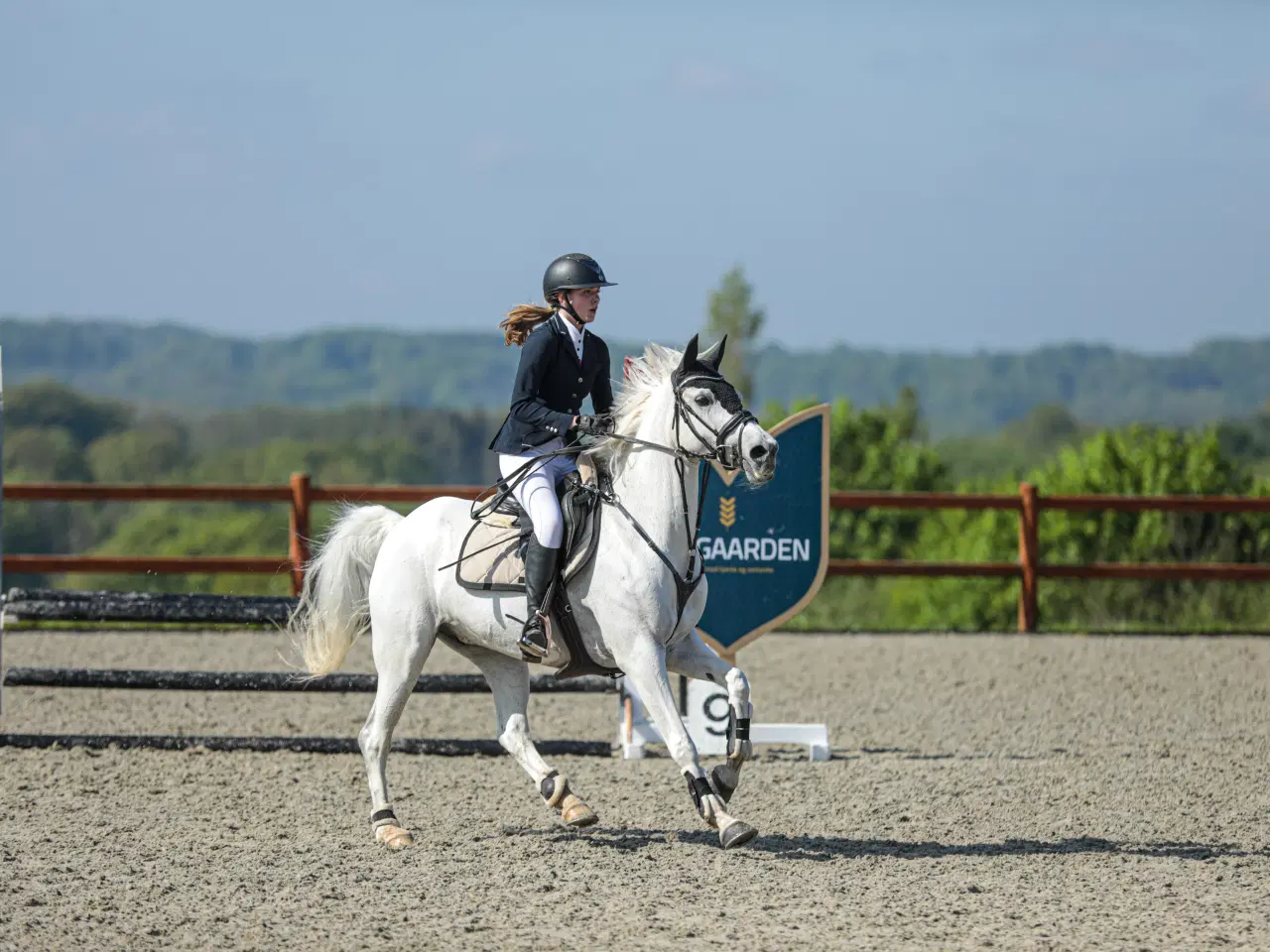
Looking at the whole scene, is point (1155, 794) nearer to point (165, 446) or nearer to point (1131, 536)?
point (1131, 536)

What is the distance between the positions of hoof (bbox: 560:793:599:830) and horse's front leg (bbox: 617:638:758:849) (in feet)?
1.79

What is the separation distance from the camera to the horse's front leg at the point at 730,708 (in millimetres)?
5789

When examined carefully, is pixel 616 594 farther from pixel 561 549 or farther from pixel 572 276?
pixel 572 276

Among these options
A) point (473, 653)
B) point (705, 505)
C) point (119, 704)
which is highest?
point (705, 505)

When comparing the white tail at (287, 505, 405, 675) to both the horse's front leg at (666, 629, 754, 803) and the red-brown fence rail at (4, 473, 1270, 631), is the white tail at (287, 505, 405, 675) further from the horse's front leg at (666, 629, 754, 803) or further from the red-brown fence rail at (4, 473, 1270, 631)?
the red-brown fence rail at (4, 473, 1270, 631)

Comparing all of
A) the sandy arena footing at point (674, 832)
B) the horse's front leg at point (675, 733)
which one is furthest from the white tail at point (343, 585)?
the horse's front leg at point (675, 733)

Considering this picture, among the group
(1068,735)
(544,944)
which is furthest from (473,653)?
(1068,735)

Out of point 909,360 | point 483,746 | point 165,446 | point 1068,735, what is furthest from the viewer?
point 909,360

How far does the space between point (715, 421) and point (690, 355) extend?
304 mm

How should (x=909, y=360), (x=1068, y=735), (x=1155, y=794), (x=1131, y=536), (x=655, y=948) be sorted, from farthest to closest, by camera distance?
1. (x=909, y=360)
2. (x=1131, y=536)
3. (x=1068, y=735)
4. (x=1155, y=794)
5. (x=655, y=948)

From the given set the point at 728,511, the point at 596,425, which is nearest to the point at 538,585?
the point at 596,425

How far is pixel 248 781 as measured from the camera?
25.1ft

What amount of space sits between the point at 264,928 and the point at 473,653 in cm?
210

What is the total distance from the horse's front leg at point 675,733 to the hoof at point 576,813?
0.55m
